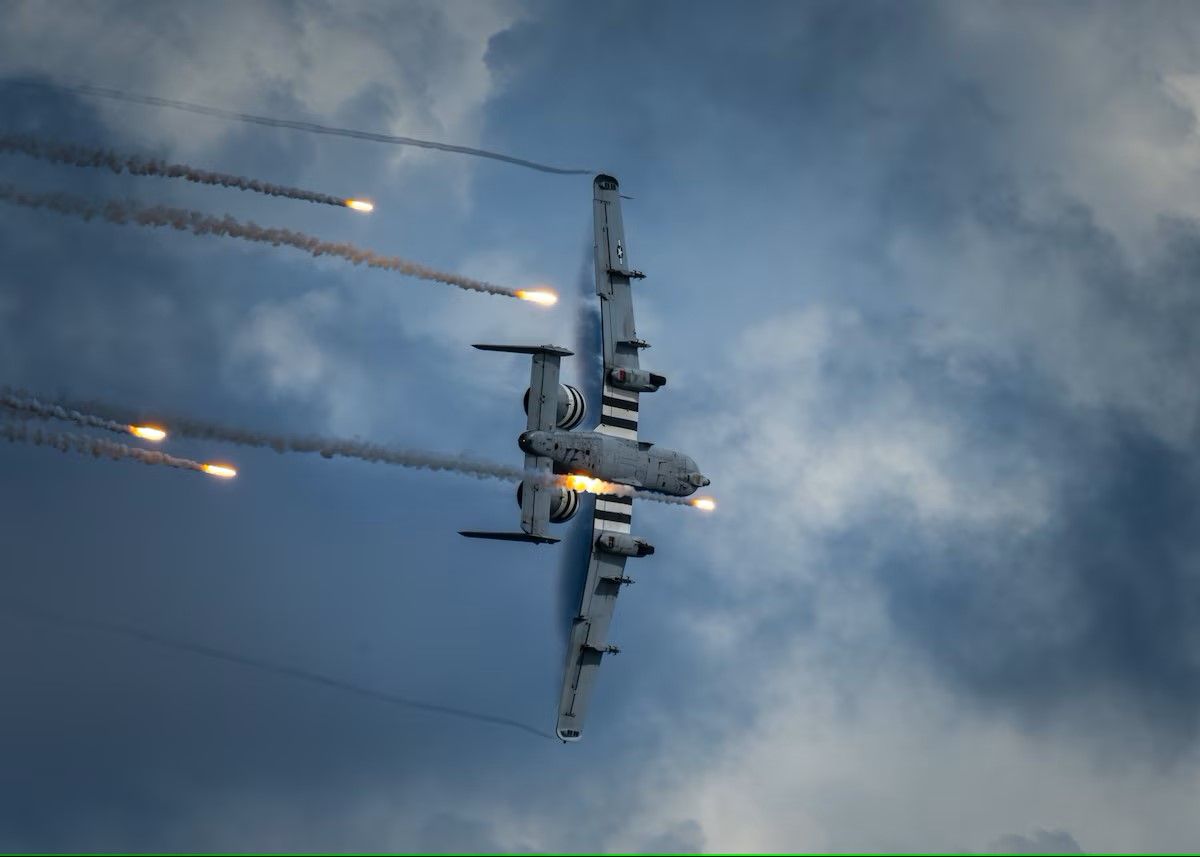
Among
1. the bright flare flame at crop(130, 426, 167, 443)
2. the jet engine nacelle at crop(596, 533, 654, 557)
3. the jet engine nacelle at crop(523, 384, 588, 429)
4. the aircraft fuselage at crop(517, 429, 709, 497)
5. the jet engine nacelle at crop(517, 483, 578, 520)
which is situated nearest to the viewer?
the bright flare flame at crop(130, 426, 167, 443)

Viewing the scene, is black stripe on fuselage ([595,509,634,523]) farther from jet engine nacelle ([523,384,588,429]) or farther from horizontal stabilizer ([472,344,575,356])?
horizontal stabilizer ([472,344,575,356])

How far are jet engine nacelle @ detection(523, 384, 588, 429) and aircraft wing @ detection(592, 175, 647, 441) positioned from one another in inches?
97.8

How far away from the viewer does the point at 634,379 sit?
8281 cm

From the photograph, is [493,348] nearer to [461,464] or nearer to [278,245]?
[461,464]

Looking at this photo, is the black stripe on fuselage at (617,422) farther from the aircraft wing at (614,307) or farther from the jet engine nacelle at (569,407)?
the jet engine nacelle at (569,407)

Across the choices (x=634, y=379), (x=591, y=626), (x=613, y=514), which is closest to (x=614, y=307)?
(x=634, y=379)

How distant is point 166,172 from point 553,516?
22968 mm

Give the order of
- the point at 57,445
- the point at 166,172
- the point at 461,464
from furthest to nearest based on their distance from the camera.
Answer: the point at 461,464 → the point at 166,172 → the point at 57,445

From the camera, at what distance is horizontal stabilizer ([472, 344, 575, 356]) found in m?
75.4

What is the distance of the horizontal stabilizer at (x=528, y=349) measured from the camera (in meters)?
75.4

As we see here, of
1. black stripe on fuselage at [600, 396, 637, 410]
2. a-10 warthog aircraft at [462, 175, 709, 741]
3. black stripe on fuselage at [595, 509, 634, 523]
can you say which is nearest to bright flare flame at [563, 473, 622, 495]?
a-10 warthog aircraft at [462, 175, 709, 741]

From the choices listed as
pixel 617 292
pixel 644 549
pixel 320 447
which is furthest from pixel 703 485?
pixel 320 447

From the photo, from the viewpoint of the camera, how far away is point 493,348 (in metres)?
75.4

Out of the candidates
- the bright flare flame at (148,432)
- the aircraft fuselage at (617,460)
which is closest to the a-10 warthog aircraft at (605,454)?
the aircraft fuselage at (617,460)
